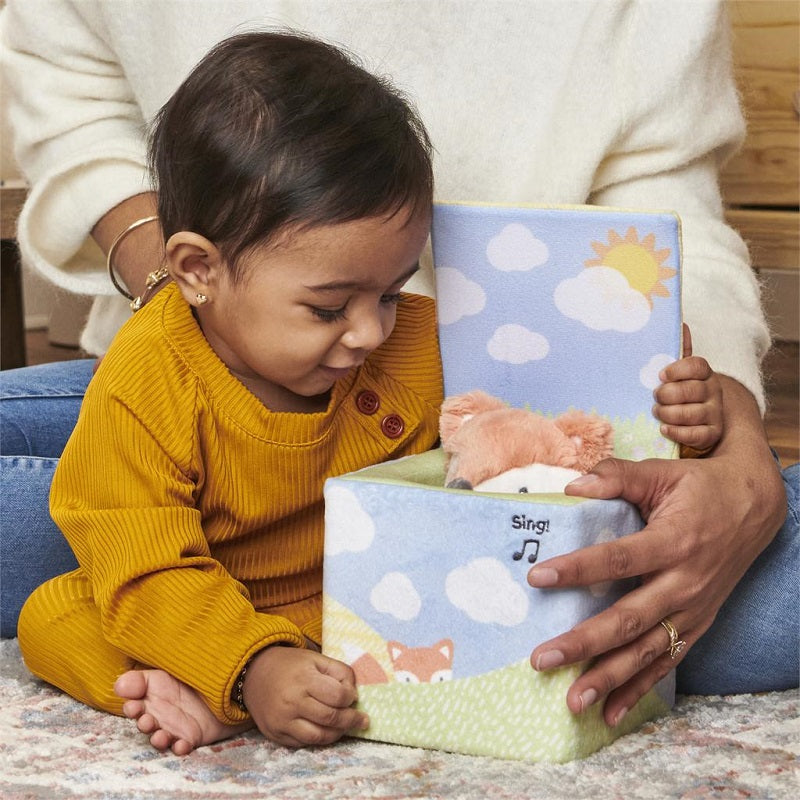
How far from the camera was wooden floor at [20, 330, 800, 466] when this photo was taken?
203 cm

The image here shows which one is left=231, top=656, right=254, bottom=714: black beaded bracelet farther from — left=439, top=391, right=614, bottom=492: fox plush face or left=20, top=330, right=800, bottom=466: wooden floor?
left=20, top=330, right=800, bottom=466: wooden floor

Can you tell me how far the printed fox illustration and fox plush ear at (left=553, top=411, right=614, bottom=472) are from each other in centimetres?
18

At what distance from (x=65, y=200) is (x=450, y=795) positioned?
794mm

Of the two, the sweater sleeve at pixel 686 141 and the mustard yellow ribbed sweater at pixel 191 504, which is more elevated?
the sweater sleeve at pixel 686 141

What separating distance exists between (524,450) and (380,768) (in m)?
0.25

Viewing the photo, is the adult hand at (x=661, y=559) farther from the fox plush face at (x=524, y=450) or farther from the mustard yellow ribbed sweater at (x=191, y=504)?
the mustard yellow ribbed sweater at (x=191, y=504)

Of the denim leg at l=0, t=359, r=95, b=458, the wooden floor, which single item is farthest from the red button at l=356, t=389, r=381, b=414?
the wooden floor

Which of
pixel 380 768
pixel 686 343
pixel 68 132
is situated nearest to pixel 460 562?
pixel 380 768

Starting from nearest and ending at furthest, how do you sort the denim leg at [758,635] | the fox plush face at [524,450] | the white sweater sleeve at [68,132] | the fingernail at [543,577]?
the fingernail at [543,577]
the fox plush face at [524,450]
the denim leg at [758,635]
the white sweater sleeve at [68,132]

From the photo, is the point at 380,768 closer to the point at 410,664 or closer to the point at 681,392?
the point at 410,664

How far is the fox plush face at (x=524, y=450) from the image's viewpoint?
874 mm

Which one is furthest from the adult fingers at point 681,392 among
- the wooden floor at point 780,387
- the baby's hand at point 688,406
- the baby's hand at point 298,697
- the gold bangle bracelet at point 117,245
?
the wooden floor at point 780,387

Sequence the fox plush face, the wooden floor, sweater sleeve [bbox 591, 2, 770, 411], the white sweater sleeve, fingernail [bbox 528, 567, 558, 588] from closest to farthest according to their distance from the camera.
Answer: fingernail [bbox 528, 567, 558, 588], the fox plush face, sweater sleeve [bbox 591, 2, 770, 411], the white sweater sleeve, the wooden floor

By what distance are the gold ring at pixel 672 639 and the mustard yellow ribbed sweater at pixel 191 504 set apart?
0.89 ft
